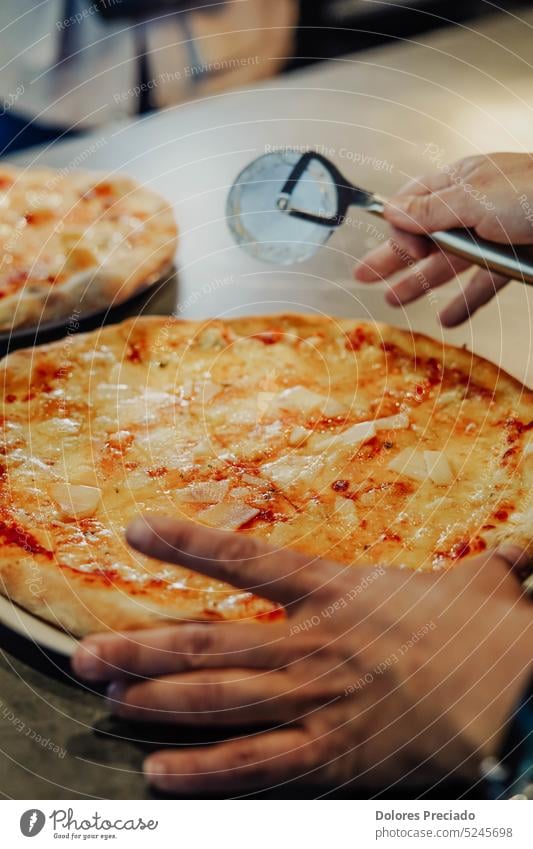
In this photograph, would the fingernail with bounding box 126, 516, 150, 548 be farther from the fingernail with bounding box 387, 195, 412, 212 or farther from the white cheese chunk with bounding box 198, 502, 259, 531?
the fingernail with bounding box 387, 195, 412, 212

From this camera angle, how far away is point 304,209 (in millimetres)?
765

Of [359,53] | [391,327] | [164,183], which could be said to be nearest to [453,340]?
[391,327]

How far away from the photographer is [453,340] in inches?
31.4

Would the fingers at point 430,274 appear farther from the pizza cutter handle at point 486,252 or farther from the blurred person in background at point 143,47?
the blurred person in background at point 143,47

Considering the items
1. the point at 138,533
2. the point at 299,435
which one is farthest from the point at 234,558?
the point at 299,435

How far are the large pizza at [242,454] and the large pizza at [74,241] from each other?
0.20 feet

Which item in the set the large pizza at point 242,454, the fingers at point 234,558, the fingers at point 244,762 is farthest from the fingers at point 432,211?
the fingers at point 244,762

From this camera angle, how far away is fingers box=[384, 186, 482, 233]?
28.9 inches

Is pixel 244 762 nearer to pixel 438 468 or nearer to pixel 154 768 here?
pixel 154 768

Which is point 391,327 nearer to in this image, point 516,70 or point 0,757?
point 516,70

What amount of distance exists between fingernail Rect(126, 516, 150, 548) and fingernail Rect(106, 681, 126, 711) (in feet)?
0.31

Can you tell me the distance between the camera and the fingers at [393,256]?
0.78 metres

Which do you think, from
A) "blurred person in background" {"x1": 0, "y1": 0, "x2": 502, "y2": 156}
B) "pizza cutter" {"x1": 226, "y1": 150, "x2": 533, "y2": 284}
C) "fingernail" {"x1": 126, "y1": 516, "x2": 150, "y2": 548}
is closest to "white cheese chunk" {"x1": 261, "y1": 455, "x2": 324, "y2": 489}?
"fingernail" {"x1": 126, "y1": 516, "x2": 150, "y2": 548}
